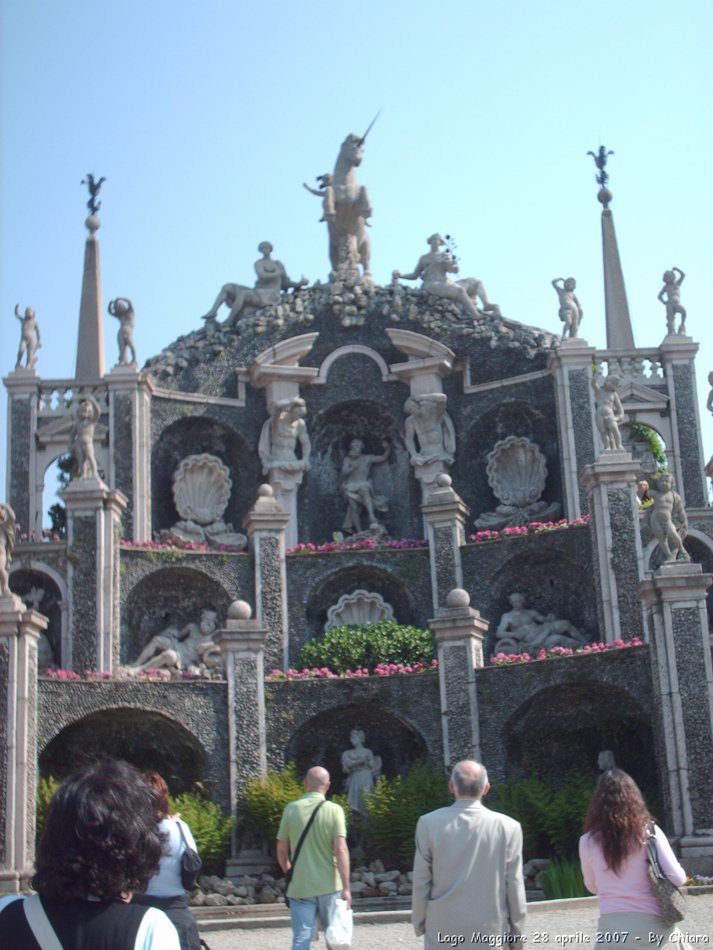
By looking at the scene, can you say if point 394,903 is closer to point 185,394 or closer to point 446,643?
point 446,643

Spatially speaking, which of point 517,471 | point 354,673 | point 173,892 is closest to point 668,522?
point 354,673

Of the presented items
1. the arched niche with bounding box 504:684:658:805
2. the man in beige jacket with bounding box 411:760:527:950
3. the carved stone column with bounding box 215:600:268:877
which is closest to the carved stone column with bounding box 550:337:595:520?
the arched niche with bounding box 504:684:658:805

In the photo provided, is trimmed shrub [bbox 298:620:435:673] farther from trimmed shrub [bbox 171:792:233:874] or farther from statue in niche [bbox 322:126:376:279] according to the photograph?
statue in niche [bbox 322:126:376:279]

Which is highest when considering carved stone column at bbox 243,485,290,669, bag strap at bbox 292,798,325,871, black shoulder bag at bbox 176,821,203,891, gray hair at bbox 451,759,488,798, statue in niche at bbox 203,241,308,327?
statue in niche at bbox 203,241,308,327

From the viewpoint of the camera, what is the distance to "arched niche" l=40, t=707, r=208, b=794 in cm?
2372

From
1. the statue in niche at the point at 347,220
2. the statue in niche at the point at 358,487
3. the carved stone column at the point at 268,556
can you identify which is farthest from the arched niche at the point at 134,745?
the statue in niche at the point at 347,220

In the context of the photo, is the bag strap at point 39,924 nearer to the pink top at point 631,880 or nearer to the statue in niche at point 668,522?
the pink top at point 631,880

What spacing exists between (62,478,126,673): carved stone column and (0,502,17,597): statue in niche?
339cm

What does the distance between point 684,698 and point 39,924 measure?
18.4m

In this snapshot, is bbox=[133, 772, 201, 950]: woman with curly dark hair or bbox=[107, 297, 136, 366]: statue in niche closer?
bbox=[133, 772, 201, 950]: woman with curly dark hair

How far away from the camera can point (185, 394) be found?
32.3 metres

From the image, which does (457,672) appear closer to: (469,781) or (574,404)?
(574,404)

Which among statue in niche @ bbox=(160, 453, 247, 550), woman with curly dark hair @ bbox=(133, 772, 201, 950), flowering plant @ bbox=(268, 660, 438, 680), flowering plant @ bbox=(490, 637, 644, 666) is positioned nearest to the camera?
woman with curly dark hair @ bbox=(133, 772, 201, 950)

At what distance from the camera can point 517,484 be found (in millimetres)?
31609
